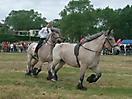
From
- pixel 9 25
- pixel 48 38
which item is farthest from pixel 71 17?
pixel 48 38

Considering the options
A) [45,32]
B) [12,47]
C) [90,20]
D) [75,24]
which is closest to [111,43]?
[45,32]

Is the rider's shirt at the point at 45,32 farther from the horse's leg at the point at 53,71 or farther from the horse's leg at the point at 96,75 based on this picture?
the horse's leg at the point at 96,75

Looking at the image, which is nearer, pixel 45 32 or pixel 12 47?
pixel 45 32

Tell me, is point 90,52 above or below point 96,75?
above

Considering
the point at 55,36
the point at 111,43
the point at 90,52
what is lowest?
the point at 90,52

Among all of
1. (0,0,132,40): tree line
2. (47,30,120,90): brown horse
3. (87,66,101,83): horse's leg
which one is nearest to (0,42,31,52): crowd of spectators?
(0,0,132,40): tree line

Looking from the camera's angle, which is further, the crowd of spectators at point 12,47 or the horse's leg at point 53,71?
the crowd of spectators at point 12,47

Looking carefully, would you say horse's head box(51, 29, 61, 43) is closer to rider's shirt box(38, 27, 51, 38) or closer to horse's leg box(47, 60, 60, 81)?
rider's shirt box(38, 27, 51, 38)

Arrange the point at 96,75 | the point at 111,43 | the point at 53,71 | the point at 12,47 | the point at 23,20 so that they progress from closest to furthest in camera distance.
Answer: the point at 111,43 < the point at 96,75 < the point at 53,71 < the point at 12,47 < the point at 23,20

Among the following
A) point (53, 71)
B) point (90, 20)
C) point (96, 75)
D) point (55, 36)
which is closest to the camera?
point (96, 75)

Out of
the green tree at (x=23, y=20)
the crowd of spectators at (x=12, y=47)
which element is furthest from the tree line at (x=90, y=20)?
the green tree at (x=23, y=20)

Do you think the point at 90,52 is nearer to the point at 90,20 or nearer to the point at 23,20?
the point at 90,20

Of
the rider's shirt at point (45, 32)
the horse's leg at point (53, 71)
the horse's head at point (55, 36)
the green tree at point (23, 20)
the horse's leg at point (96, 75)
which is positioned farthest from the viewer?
the green tree at point (23, 20)

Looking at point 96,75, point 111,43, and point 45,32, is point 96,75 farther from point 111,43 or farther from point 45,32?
point 45,32
